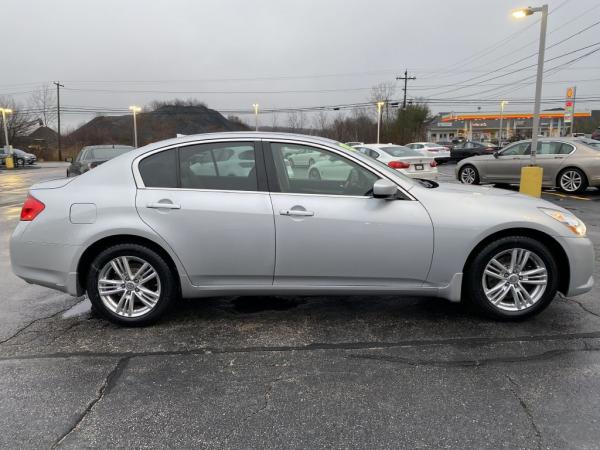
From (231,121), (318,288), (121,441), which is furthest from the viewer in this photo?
(231,121)

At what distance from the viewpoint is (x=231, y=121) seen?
95.1 metres

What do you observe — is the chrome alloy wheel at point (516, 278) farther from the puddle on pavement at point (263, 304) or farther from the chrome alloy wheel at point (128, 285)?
the chrome alloy wheel at point (128, 285)

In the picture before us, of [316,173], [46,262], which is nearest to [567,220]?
[316,173]

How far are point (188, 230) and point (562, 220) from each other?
3.06 m

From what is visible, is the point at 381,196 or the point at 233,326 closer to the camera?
the point at 381,196

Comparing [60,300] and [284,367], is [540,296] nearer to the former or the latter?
[284,367]

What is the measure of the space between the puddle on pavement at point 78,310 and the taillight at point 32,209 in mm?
980

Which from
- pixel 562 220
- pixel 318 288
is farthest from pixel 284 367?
pixel 562 220

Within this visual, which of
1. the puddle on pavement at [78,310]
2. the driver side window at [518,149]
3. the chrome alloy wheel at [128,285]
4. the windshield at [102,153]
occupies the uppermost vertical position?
the driver side window at [518,149]

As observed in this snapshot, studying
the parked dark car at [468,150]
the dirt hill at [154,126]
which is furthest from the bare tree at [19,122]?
the parked dark car at [468,150]

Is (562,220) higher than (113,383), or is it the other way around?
(562,220)

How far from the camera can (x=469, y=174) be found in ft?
49.1

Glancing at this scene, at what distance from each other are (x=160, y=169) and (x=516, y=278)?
121 inches

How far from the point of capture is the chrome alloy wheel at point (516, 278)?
3914 mm
